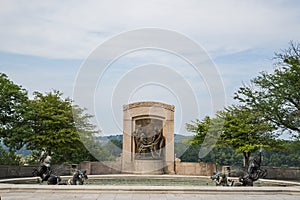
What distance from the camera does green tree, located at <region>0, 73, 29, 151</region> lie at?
948 inches

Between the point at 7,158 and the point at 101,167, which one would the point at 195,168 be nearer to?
the point at 101,167

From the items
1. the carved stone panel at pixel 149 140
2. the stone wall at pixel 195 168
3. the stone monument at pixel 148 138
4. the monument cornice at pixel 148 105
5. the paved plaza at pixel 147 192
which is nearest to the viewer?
the paved plaza at pixel 147 192

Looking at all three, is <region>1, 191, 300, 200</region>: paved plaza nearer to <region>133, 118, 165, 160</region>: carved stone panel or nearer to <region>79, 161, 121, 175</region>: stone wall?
<region>79, 161, 121, 175</region>: stone wall

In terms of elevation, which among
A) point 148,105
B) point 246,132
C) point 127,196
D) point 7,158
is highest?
point 148,105

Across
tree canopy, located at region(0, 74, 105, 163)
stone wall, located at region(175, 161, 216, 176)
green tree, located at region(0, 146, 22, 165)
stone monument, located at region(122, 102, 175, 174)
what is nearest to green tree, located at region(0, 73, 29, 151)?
tree canopy, located at region(0, 74, 105, 163)

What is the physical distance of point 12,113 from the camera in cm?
2467

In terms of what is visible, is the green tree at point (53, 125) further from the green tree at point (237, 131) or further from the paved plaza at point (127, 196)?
the paved plaza at point (127, 196)

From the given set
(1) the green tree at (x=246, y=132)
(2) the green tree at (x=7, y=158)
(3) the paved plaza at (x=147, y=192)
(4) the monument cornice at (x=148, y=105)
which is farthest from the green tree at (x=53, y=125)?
(3) the paved plaza at (x=147, y=192)

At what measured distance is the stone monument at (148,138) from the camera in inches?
925

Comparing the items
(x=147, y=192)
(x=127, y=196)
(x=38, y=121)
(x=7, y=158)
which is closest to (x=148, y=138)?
(x=38, y=121)

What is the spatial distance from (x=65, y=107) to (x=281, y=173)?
16.3 m

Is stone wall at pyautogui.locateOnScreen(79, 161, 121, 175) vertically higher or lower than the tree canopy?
lower

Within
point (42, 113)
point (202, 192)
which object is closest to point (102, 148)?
point (42, 113)

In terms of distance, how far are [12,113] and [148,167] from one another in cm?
1005
